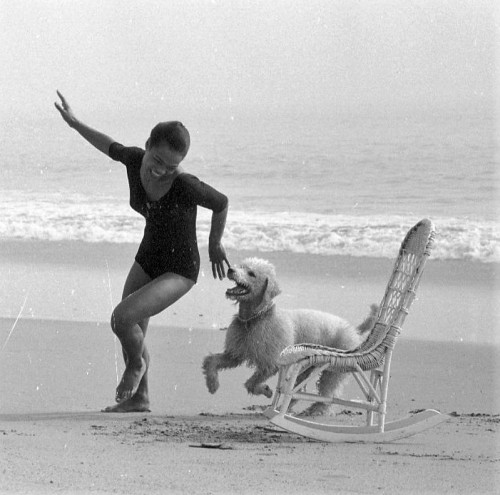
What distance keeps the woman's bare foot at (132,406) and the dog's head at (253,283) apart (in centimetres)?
76

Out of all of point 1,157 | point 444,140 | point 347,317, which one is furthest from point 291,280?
point 444,140

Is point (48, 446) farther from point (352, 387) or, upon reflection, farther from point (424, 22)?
point (424, 22)

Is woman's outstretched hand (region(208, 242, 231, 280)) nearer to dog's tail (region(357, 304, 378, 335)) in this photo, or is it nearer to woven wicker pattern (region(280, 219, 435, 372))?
woven wicker pattern (region(280, 219, 435, 372))

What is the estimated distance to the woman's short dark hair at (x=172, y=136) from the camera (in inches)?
209

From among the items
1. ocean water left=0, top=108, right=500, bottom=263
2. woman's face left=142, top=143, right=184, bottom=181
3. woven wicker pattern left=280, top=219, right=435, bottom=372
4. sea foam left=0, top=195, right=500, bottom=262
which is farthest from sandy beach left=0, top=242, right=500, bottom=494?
woman's face left=142, top=143, right=184, bottom=181

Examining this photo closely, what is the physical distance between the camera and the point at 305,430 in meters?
5.15

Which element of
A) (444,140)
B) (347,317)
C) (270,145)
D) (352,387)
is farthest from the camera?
(444,140)

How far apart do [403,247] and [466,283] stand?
14.2 feet

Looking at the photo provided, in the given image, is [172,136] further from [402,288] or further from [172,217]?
[402,288]

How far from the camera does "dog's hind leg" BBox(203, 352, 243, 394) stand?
5.59 meters

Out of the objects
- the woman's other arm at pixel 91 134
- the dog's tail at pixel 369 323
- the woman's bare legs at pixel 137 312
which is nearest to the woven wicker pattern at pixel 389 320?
the dog's tail at pixel 369 323

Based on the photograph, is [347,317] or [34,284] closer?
[347,317]

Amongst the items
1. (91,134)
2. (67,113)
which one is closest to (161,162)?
(91,134)

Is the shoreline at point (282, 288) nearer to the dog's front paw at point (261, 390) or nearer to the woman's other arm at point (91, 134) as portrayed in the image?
the dog's front paw at point (261, 390)
